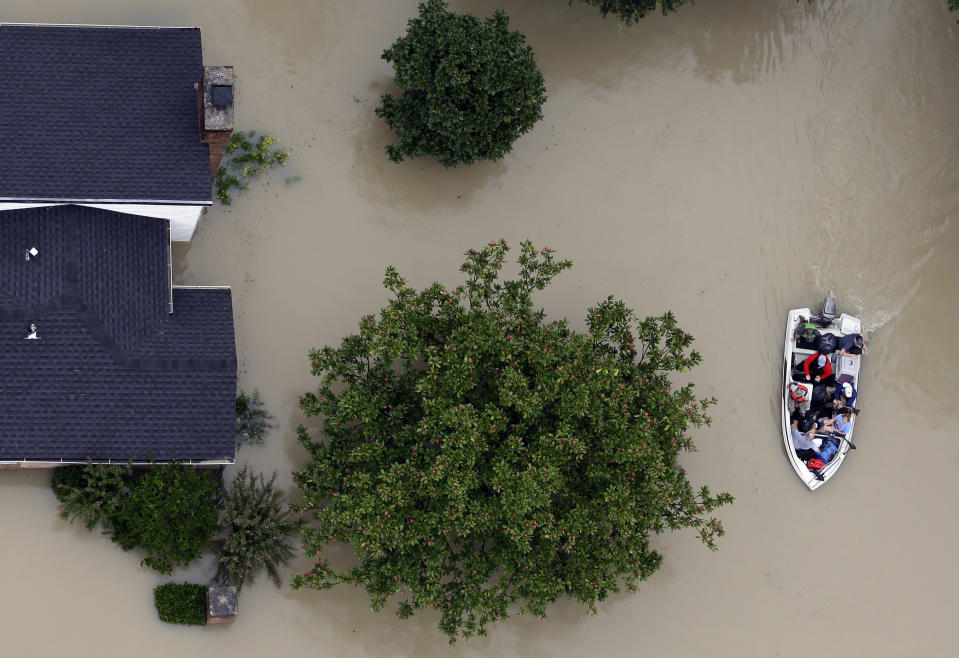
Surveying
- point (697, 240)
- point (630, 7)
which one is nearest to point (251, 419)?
point (697, 240)

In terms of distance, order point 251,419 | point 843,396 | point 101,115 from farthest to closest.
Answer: point 843,396, point 251,419, point 101,115

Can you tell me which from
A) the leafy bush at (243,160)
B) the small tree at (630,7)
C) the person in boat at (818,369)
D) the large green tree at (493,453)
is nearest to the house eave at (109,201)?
the leafy bush at (243,160)

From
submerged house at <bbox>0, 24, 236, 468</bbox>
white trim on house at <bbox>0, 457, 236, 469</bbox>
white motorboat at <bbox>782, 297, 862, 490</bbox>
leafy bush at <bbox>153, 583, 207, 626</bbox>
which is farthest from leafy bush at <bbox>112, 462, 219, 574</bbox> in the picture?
white motorboat at <bbox>782, 297, 862, 490</bbox>

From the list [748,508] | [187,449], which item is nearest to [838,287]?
[748,508]

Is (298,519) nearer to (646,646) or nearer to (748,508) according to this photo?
(646,646)

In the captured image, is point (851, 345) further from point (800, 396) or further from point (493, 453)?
point (493, 453)
